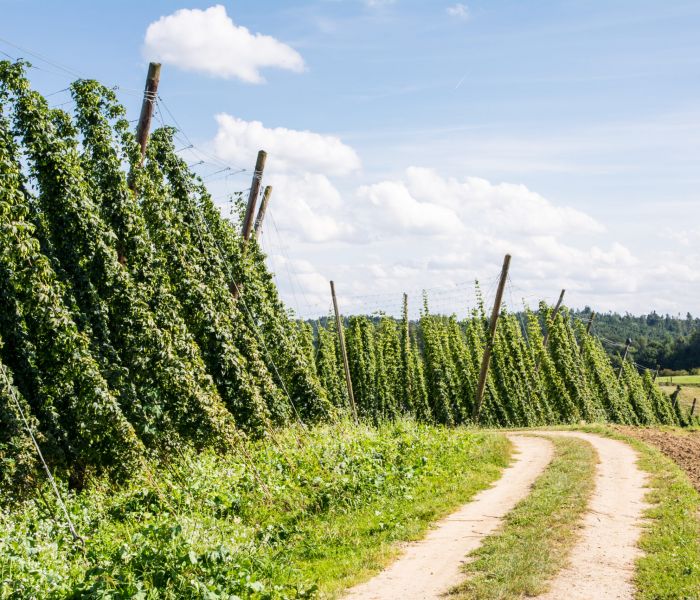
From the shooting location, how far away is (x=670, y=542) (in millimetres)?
8312

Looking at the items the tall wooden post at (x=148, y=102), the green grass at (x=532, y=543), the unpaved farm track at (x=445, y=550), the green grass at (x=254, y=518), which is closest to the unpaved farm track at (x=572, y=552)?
the unpaved farm track at (x=445, y=550)

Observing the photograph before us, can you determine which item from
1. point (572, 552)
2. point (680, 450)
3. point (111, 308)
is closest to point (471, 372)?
point (680, 450)

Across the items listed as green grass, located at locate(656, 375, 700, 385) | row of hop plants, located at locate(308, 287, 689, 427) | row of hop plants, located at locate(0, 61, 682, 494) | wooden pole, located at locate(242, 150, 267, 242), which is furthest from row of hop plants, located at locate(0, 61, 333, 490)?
green grass, located at locate(656, 375, 700, 385)

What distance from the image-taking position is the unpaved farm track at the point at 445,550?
729 cm

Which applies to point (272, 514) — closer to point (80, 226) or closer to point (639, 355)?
point (80, 226)

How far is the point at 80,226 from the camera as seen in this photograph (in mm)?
12414

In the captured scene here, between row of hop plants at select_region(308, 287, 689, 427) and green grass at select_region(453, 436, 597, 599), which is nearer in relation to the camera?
green grass at select_region(453, 436, 597, 599)

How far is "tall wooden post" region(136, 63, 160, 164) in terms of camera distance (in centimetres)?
1302

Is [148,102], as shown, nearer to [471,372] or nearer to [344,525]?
[344,525]

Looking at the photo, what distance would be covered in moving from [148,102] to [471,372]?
25.8 metres

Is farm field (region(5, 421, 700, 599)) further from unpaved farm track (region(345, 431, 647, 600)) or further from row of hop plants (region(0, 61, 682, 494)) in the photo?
row of hop plants (region(0, 61, 682, 494))

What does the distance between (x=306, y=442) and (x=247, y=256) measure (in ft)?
21.6

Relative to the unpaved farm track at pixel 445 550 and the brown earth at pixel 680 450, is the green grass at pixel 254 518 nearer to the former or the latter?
→ the unpaved farm track at pixel 445 550

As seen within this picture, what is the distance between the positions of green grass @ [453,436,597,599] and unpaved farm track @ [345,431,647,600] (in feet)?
0.50
